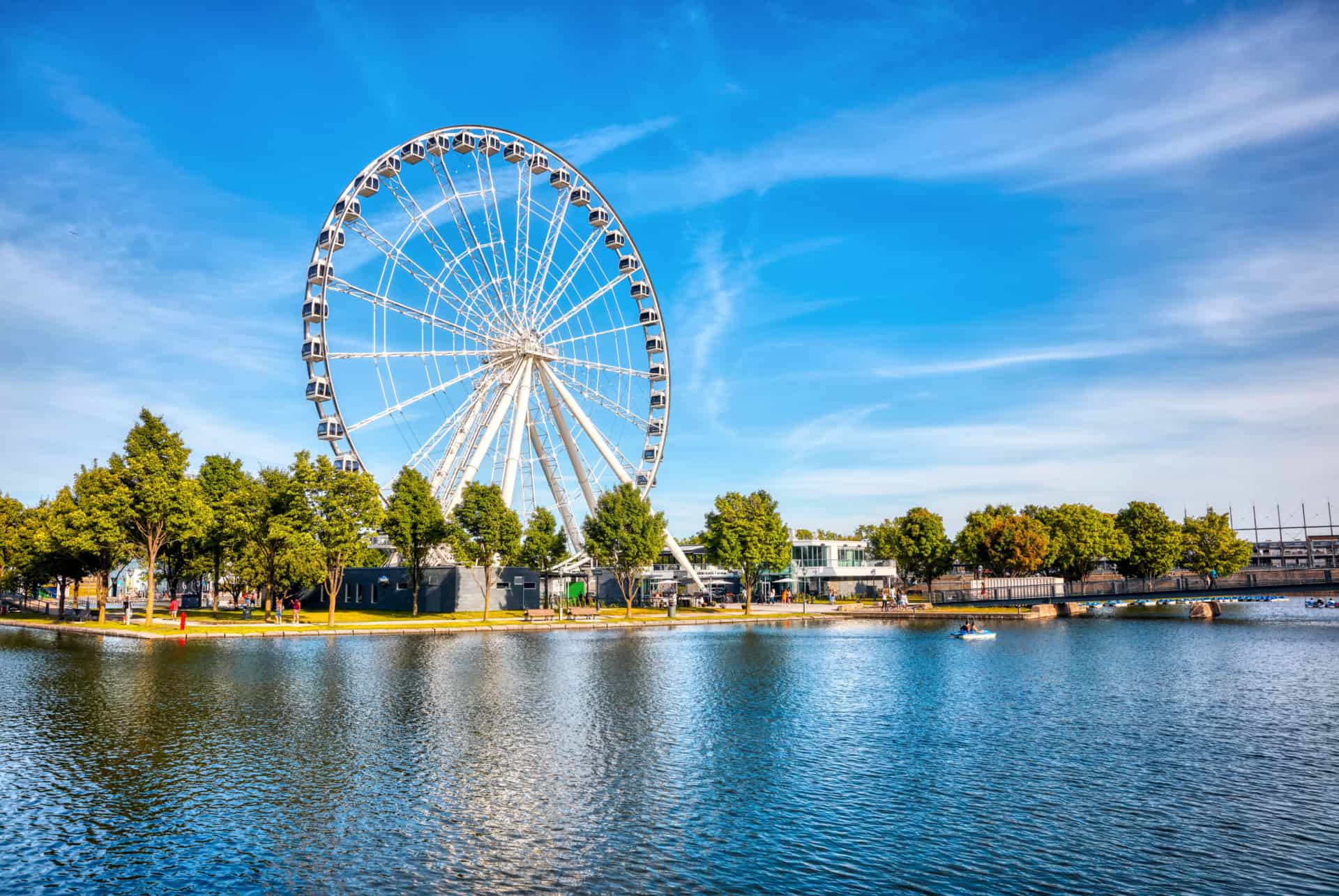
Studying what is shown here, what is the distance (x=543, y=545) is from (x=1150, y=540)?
87370mm

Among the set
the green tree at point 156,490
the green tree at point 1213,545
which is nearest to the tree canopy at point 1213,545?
the green tree at point 1213,545

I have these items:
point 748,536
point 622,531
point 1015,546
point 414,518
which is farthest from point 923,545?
point 414,518

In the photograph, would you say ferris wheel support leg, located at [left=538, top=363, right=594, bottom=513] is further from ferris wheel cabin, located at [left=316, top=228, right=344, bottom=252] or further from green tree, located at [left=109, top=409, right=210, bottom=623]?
green tree, located at [left=109, top=409, right=210, bottom=623]

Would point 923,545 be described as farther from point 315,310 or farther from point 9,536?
point 9,536

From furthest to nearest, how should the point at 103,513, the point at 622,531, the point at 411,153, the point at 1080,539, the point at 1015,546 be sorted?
the point at 1080,539 < the point at 1015,546 < the point at 622,531 < the point at 411,153 < the point at 103,513

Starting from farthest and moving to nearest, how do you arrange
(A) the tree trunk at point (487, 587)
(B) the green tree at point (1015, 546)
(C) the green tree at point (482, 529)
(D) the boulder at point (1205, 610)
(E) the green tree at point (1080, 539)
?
(E) the green tree at point (1080, 539)
(B) the green tree at point (1015, 546)
(D) the boulder at point (1205, 610)
(C) the green tree at point (482, 529)
(A) the tree trunk at point (487, 587)

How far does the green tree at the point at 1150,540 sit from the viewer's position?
130 m

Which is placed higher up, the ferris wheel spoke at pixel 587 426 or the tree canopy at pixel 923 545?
the ferris wheel spoke at pixel 587 426

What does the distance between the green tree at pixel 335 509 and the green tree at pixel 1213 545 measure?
110908 mm

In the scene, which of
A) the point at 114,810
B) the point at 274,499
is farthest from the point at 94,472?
the point at 114,810

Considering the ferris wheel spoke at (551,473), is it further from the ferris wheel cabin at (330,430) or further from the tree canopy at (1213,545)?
the tree canopy at (1213,545)

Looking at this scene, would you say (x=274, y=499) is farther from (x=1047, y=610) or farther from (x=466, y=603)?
(x=1047, y=610)

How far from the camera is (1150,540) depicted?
131250 millimetres

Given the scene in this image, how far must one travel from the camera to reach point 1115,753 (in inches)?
1215
